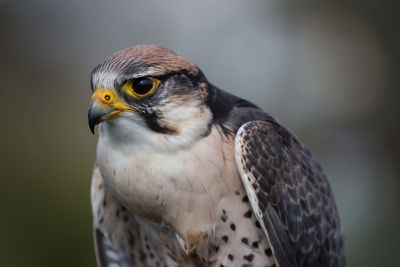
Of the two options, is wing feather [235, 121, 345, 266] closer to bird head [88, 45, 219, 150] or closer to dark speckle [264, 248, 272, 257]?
dark speckle [264, 248, 272, 257]

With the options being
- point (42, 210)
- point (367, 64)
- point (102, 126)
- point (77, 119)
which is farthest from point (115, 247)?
point (367, 64)

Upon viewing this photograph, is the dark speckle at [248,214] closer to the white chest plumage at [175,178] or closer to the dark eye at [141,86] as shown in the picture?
the white chest plumage at [175,178]

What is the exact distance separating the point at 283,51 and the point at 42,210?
680cm

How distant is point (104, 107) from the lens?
2402mm

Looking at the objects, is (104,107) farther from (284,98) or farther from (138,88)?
(284,98)

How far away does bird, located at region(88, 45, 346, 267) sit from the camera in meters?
2.46

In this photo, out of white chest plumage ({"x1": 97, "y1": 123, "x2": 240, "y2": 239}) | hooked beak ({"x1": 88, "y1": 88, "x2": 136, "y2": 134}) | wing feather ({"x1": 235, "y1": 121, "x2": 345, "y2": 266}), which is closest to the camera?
hooked beak ({"x1": 88, "y1": 88, "x2": 136, "y2": 134})

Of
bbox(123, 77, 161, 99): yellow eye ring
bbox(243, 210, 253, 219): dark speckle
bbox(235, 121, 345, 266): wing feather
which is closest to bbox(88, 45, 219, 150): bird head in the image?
bbox(123, 77, 161, 99): yellow eye ring

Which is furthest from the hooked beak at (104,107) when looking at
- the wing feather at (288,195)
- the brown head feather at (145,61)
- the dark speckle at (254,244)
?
the dark speckle at (254,244)

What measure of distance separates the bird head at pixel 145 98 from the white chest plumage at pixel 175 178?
0.08 metres

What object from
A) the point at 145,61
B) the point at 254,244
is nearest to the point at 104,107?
the point at 145,61

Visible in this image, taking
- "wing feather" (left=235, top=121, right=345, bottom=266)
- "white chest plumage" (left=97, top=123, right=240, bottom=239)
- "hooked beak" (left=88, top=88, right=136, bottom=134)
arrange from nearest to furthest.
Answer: "hooked beak" (left=88, top=88, right=136, bottom=134) → "white chest plumage" (left=97, top=123, right=240, bottom=239) → "wing feather" (left=235, top=121, right=345, bottom=266)

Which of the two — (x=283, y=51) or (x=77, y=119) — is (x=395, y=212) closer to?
(x=283, y=51)

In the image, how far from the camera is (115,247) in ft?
10.7
